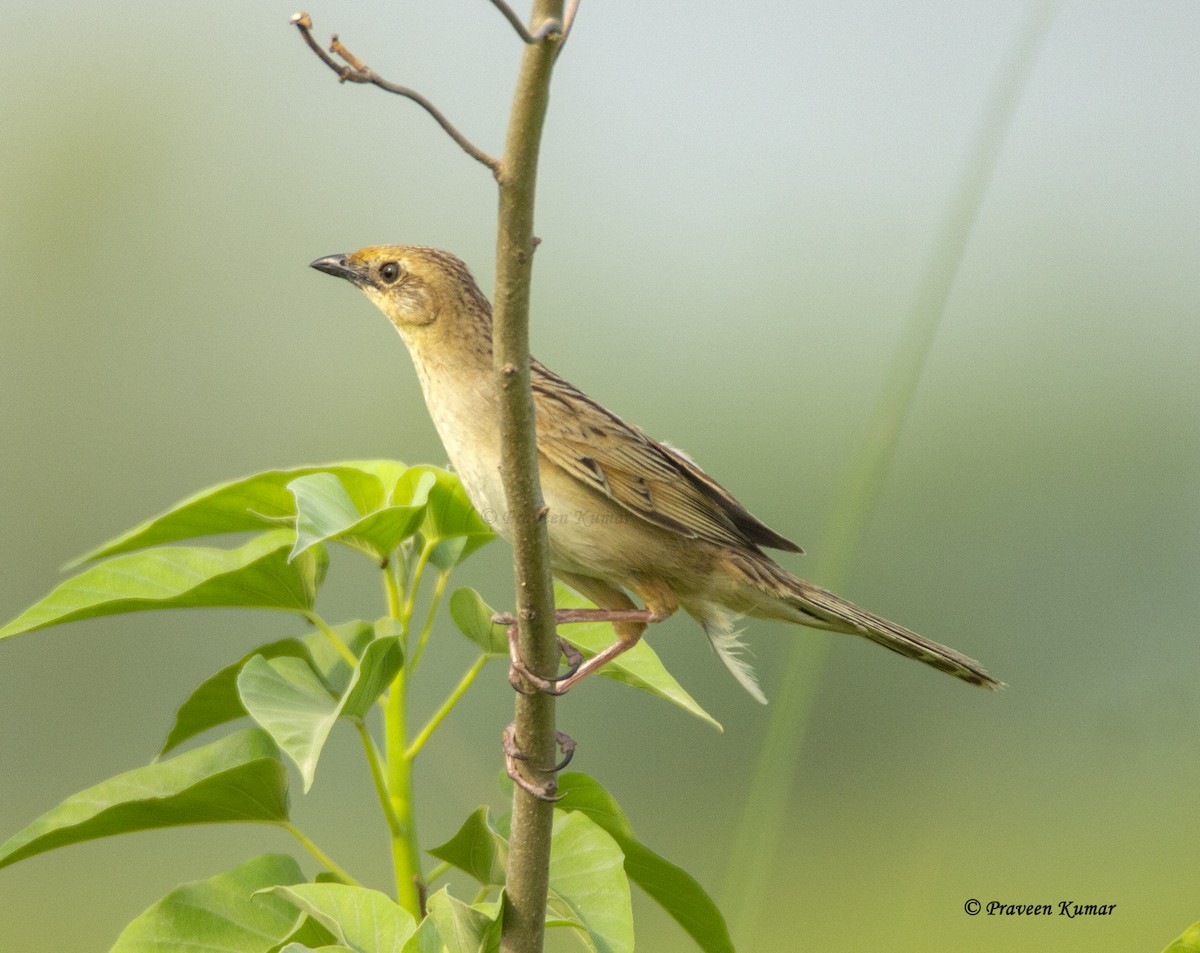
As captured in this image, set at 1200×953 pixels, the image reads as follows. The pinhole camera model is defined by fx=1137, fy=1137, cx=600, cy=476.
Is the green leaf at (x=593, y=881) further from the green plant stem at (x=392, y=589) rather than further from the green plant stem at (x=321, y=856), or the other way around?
the green plant stem at (x=392, y=589)

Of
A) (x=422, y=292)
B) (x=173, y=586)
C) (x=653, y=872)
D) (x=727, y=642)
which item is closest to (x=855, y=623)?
(x=727, y=642)

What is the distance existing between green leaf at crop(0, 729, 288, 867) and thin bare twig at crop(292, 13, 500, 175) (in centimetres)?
100

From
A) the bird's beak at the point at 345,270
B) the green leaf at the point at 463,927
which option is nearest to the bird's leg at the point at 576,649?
the green leaf at the point at 463,927

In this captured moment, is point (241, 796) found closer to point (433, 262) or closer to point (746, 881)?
point (746, 881)

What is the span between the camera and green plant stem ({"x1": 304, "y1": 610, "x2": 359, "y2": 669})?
1856 mm

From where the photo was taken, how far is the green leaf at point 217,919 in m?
1.67

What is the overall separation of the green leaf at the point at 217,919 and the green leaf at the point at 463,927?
0.75 ft

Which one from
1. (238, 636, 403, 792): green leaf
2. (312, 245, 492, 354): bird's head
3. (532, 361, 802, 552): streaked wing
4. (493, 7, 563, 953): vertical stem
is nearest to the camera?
(493, 7, 563, 953): vertical stem

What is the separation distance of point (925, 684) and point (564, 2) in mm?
2429

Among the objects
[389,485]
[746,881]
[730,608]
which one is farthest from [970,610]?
[389,485]

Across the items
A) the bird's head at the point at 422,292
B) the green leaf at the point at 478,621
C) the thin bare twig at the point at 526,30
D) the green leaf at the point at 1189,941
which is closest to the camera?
the thin bare twig at the point at 526,30

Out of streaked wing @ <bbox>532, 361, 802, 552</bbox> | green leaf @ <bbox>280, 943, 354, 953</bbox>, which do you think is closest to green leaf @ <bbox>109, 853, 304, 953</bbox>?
green leaf @ <bbox>280, 943, 354, 953</bbox>

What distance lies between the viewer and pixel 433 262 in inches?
107

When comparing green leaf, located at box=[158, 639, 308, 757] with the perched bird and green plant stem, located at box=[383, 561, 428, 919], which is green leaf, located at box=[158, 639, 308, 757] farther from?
the perched bird
